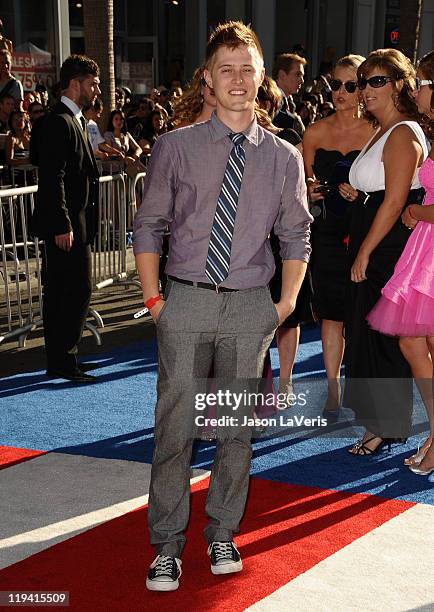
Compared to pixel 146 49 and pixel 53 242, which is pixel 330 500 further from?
pixel 146 49

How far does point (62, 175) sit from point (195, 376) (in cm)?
333

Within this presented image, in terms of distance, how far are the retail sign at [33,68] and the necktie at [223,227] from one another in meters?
14.9

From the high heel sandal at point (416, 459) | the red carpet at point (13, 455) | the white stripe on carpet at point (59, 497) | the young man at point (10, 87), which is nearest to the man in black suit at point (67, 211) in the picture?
the red carpet at point (13, 455)

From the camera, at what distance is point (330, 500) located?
5203 mm

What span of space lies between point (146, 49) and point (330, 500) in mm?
21745

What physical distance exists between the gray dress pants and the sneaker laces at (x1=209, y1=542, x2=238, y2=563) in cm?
3

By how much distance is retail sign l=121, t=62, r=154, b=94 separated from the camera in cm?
2478

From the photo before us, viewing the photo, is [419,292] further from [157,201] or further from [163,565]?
[163,565]

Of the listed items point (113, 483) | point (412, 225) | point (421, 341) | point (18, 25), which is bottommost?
point (113, 483)

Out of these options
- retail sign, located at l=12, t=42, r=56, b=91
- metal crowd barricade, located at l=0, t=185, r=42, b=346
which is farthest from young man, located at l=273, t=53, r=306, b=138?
retail sign, located at l=12, t=42, r=56, b=91

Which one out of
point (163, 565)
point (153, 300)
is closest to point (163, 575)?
point (163, 565)

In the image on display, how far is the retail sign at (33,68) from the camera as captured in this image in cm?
1825

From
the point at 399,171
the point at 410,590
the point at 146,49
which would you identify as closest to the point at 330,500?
the point at 410,590

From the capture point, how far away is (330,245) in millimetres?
6559
